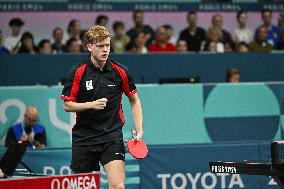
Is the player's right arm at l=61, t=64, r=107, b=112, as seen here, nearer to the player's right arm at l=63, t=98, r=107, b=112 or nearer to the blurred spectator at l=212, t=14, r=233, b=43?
the player's right arm at l=63, t=98, r=107, b=112

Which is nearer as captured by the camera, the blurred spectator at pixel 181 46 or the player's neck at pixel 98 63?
the player's neck at pixel 98 63

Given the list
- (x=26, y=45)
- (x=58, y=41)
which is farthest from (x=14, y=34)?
(x=26, y=45)

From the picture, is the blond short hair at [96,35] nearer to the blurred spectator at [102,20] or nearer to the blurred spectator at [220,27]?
the blurred spectator at [102,20]

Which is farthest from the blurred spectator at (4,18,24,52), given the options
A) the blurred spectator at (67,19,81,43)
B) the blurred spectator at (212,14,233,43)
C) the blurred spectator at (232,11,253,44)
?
the blurred spectator at (232,11,253,44)

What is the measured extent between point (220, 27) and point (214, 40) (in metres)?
0.72

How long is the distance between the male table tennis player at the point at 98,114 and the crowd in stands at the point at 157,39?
653 cm

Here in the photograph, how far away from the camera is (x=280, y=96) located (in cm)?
Result: 1265

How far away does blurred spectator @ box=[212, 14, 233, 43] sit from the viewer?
1527 cm

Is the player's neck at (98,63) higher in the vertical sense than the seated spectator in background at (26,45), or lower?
lower

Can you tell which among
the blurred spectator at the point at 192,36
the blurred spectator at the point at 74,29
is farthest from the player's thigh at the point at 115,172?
the blurred spectator at the point at 192,36

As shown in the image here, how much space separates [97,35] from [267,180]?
13.6 ft

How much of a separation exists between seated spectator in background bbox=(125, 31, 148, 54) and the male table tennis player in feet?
22.5

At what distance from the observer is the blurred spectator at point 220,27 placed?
601 inches

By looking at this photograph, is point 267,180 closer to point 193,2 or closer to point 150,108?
point 150,108
